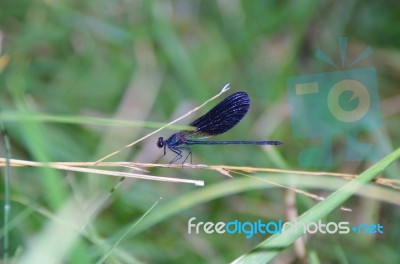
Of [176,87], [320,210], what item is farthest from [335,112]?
[320,210]

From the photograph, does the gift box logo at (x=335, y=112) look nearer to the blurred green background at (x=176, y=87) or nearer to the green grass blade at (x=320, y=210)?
the blurred green background at (x=176, y=87)

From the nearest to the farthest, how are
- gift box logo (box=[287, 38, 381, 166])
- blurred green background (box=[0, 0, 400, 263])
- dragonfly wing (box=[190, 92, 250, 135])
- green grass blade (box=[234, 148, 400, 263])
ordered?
green grass blade (box=[234, 148, 400, 263]) → dragonfly wing (box=[190, 92, 250, 135]) → gift box logo (box=[287, 38, 381, 166]) → blurred green background (box=[0, 0, 400, 263])

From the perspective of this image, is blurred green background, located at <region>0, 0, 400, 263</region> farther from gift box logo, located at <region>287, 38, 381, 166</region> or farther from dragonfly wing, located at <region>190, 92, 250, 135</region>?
dragonfly wing, located at <region>190, 92, 250, 135</region>

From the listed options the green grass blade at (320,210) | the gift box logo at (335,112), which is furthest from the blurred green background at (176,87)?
the green grass blade at (320,210)

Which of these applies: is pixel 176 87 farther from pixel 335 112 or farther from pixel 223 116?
pixel 223 116

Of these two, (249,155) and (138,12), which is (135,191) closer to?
(249,155)

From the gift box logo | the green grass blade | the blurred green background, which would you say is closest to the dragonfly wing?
the green grass blade
